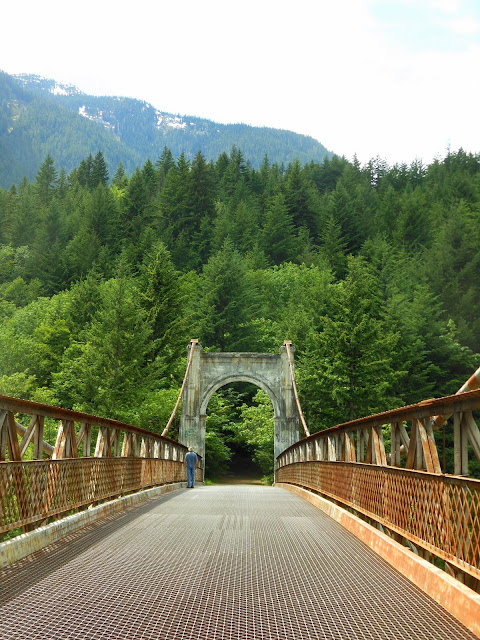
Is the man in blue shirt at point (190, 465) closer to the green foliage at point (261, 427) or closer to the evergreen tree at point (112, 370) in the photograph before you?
the evergreen tree at point (112, 370)

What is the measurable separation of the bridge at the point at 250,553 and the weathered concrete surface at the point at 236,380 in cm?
2604

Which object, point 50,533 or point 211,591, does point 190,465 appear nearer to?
point 50,533

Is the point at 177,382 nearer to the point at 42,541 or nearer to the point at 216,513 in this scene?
the point at 216,513

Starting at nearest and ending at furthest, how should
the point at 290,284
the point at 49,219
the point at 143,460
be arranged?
the point at 143,460 < the point at 290,284 < the point at 49,219

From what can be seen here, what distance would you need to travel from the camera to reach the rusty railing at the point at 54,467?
15.0ft

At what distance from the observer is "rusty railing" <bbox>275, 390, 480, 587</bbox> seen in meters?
3.41

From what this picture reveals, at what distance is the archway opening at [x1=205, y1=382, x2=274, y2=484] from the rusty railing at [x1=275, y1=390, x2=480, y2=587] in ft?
101

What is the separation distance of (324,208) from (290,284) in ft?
38.4

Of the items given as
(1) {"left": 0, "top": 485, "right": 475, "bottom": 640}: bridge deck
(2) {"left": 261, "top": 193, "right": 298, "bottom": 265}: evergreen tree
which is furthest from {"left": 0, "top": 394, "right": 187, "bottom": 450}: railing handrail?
(2) {"left": 261, "top": 193, "right": 298, "bottom": 265}: evergreen tree

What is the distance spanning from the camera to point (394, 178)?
7838cm

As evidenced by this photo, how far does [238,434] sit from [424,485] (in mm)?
37956

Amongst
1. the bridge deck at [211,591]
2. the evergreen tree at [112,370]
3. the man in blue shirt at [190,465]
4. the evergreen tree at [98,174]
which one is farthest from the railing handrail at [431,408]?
the evergreen tree at [98,174]

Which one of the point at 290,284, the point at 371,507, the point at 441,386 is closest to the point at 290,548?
the point at 371,507

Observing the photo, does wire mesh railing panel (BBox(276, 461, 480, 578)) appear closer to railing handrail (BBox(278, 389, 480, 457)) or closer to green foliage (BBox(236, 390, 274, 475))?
railing handrail (BBox(278, 389, 480, 457))
